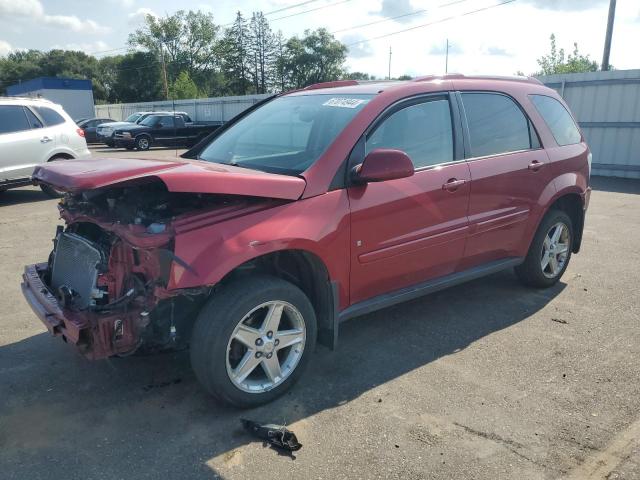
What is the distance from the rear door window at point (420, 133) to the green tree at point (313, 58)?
6440cm

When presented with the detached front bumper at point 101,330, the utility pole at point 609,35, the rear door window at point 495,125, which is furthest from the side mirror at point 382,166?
the utility pole at point 609,35

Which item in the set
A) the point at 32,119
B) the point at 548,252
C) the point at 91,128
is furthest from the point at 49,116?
the point at 91,128

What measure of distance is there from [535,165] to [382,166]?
6.67ft

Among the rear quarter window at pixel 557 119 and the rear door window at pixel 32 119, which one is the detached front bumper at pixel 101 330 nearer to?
the rear quarter window at pixel 557 119

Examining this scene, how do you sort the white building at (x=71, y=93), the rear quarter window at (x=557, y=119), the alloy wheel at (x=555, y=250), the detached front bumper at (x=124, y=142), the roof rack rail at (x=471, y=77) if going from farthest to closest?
1. the white building at (x=71, y=93)
2. the detached front bumper at (x=124, y=142)
3. the alloy wheel at (x=555, y=250)
4. the rear quarter window at (x=557, y=119)
5. the roof rack rail at (x=471, y=77)

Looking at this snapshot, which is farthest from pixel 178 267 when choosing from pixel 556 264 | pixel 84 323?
pixel 556 264

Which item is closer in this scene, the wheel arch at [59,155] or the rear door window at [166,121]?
the wheel arch at [59,155]

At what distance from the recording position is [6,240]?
711 cm

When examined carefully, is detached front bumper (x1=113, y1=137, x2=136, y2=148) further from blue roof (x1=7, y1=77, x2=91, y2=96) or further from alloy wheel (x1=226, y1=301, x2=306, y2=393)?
blue roof (x1=7, y1=77, x2=91, y2=96)

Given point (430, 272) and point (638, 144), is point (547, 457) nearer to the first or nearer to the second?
point (430, 272)

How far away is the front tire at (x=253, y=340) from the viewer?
2.90 meters

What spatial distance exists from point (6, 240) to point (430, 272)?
5.96 m

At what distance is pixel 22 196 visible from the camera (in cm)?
1077

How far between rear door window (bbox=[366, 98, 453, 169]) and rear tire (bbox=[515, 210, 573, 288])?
1.54m
